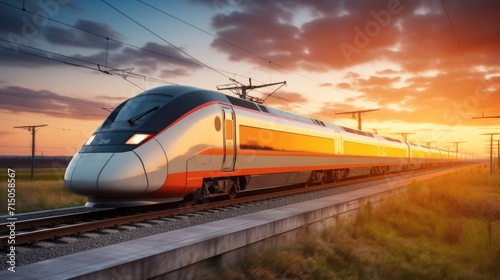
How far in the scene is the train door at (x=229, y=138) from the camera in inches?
439

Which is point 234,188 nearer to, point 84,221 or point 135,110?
point 135,110

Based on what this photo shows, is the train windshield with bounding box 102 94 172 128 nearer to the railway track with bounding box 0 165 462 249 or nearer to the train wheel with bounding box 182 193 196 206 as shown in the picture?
the railway track with bounding box 0 165 462 249

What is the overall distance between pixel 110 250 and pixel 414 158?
131 ft

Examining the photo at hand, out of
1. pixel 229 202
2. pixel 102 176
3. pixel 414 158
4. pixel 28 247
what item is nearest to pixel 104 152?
pixel 102 176

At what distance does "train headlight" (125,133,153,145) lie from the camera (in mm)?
8875

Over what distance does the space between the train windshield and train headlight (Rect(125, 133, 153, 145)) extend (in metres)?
0.47

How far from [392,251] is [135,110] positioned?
21.4 ft

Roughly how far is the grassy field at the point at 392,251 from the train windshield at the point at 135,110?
460 cm

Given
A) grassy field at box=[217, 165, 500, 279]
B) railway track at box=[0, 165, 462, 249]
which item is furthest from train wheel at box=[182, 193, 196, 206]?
grassy field at box=[217, 165, 500, 279]

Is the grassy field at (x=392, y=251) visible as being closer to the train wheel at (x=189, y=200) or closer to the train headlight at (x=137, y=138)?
the train wheel at (x=189, y=200)

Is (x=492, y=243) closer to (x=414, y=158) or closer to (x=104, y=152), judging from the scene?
(x=104, y=152)

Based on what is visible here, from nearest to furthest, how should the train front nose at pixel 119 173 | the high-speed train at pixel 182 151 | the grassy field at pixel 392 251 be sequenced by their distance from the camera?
the grassy field at pixel 392 251 → the train front nose at pixel 119 173 → the high-speed train at pixel 182 151

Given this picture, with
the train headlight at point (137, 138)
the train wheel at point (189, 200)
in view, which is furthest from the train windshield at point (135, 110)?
the train wheel at point (189, 200)

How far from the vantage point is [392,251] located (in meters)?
8.46
